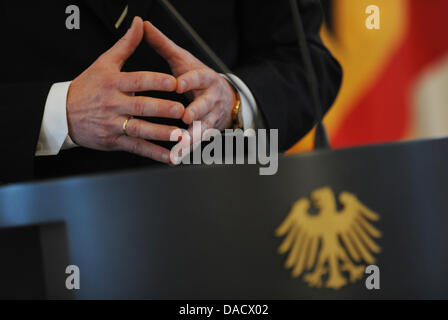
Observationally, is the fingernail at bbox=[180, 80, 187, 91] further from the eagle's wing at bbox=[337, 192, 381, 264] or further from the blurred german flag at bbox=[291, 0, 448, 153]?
the blurred german flag at bbox=[291, 0, 448, 153]

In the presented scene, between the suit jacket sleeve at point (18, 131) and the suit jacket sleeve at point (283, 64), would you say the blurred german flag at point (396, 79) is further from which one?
the suit jacket sleeve at point (18, 131)

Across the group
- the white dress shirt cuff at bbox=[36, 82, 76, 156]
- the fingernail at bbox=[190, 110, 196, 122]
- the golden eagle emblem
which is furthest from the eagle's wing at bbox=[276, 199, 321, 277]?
the white dress shirt cuff at bbox=[36, 82, 76, 156]

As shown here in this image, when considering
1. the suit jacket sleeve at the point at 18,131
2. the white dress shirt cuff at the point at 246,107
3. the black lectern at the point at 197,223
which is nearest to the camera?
the black lectern at the point at 197,223

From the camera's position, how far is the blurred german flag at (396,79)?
5.26 ft

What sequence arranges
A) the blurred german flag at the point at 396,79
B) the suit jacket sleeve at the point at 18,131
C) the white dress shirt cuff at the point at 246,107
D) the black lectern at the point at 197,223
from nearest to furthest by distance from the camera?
the black lectern at the point at 197,223
the suit jacket sleeve at the point at 18,131
the white dress shirt cuff at the point at 246,107
the blurred german flag at the point at 396,79

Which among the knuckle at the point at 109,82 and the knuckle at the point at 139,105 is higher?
the knuckle at the point at 109,82

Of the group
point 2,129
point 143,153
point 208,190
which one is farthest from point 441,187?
point 2,129

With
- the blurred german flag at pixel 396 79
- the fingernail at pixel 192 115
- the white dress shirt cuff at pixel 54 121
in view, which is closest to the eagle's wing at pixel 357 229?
the fingernail at pixel 192 115

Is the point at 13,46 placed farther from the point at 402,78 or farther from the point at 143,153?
the point at 402,78

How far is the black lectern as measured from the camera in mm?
356

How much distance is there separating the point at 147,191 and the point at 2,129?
38 cm

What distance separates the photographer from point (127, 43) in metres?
0.66

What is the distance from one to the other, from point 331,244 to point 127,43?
41 cm

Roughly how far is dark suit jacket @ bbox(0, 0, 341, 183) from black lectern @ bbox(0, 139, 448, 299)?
33 cm
